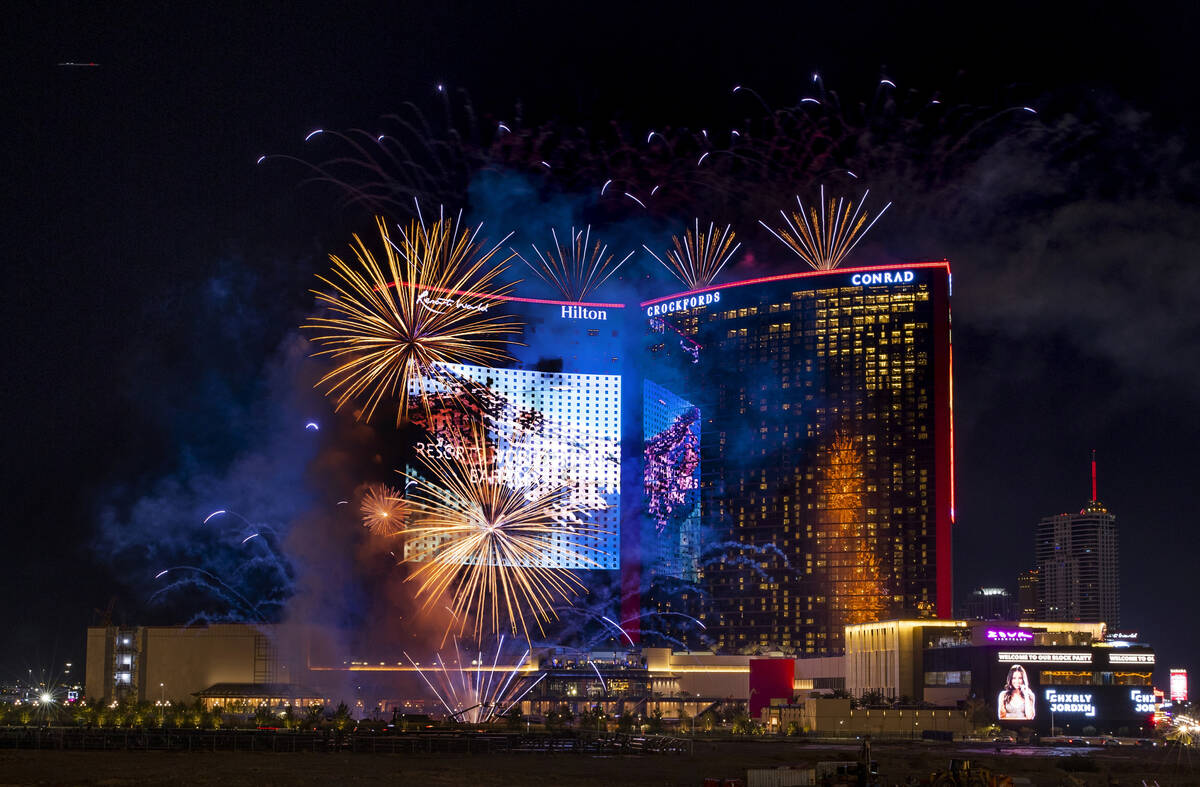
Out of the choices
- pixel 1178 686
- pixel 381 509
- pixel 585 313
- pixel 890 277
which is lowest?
pixel 1178 686

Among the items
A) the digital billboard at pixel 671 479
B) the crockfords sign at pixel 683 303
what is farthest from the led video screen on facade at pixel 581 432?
the crockfords sign at pixel 683 303

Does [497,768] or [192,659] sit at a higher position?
[192,659]

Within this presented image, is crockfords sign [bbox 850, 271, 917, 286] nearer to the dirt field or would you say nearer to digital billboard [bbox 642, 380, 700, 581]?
digital billboard [bbox 642, 380, 700, 581]

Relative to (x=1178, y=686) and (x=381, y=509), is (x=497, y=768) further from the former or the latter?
(x=1178, y=686)

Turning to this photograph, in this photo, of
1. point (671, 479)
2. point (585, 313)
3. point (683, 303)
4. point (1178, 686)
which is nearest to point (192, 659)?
point (585, 313)

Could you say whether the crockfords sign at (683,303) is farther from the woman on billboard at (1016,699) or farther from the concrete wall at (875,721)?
the concrete wall at (875,721)

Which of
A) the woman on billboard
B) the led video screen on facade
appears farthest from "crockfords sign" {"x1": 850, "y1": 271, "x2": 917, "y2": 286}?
the woman on billboard

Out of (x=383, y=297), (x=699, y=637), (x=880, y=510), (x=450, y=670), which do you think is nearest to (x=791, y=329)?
(x=880, y=510)

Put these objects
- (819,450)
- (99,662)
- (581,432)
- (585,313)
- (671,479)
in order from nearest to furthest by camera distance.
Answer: (99,662), (819,450), (585,313), (671,479), (581,432)
